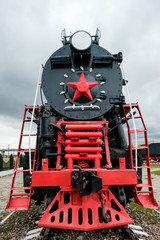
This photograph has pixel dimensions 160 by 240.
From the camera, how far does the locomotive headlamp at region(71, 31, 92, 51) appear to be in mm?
3777

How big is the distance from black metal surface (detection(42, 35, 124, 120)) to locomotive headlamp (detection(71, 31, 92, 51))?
17cm

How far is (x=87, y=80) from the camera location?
12.6ft

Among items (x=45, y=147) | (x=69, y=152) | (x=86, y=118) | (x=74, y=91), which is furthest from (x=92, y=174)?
(x=74, y=91)

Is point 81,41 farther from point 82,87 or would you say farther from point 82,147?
point 82,147

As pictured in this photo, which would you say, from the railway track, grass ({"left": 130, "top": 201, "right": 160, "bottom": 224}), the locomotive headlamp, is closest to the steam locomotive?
the locomotive headlamp

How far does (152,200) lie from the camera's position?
3.19 meters

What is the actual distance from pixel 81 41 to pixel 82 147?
225cm

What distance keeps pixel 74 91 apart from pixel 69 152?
1329 millimetres

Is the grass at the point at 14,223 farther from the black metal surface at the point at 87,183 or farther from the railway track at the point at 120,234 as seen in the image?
the black metal surface at the point at 87,183

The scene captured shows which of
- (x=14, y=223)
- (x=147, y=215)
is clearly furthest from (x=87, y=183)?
(x=147, y=215)

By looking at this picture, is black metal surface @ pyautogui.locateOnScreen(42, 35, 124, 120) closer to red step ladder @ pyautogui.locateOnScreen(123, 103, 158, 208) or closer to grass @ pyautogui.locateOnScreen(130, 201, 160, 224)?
red step ladder @ pyautogui.locateOnScreen(123, 103, 158, 208)

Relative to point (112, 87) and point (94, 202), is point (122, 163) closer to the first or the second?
point (94, 202)

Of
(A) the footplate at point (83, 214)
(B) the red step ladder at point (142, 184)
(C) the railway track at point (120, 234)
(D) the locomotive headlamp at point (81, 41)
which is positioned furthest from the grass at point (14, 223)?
(D) the locomotive headlamp at point (81, 41)

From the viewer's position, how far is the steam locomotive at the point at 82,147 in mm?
2779
